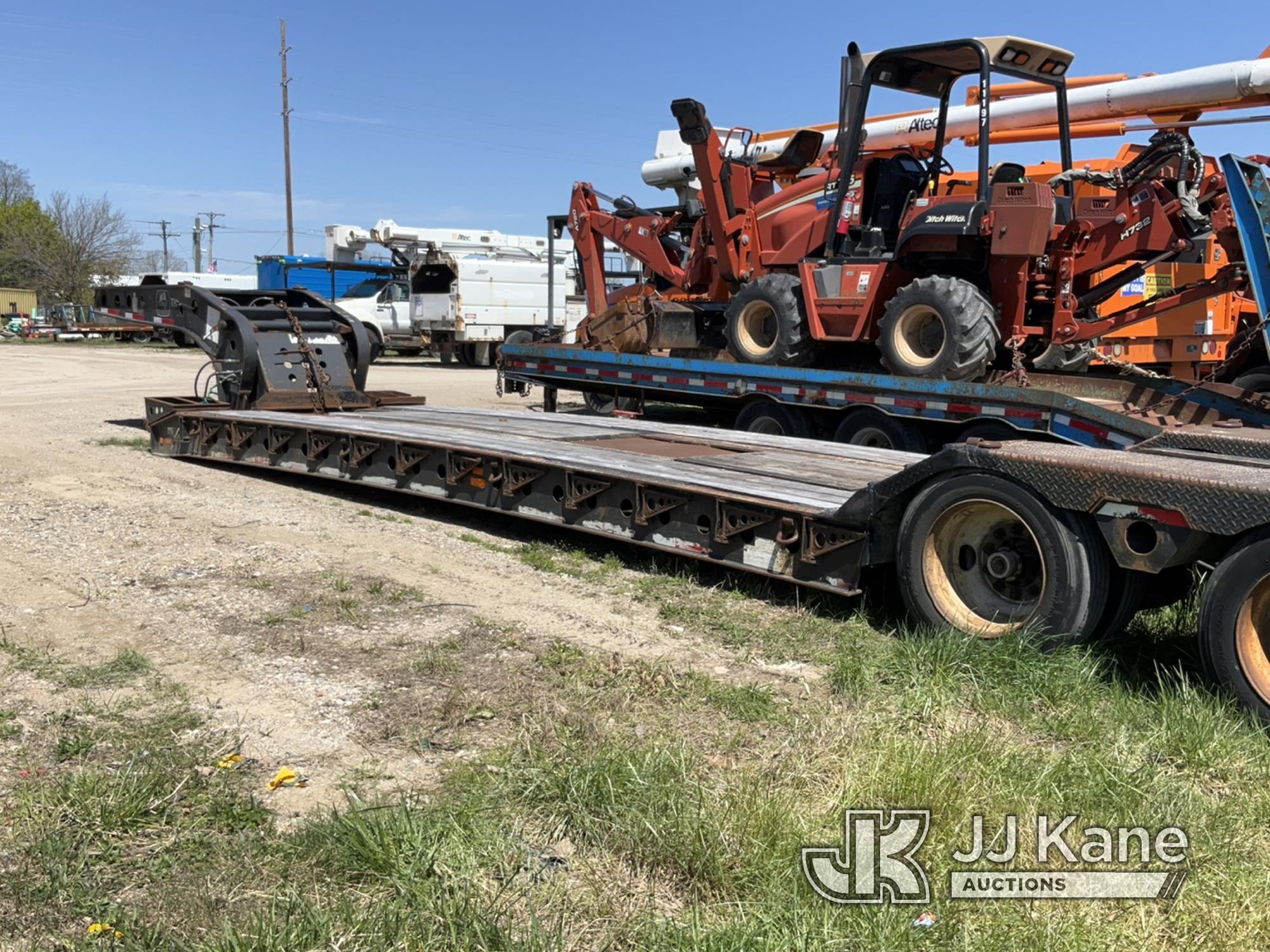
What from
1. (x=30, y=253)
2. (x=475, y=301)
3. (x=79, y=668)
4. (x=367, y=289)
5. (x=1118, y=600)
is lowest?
(x=79, y=668)

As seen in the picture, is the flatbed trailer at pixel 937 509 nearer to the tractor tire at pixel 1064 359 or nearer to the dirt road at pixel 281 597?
the dirt road at pixel 281 597

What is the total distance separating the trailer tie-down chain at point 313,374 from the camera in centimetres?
1102

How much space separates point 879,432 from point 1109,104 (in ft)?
14.5

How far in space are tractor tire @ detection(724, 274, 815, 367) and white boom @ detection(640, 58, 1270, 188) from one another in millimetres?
2211

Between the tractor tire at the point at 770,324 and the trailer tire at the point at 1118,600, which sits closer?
the trailer tire at the point at 1118,600

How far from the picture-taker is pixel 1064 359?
9109mm

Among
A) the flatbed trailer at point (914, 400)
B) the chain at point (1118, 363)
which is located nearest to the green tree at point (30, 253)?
the flatbed trailer at point (914, 400)

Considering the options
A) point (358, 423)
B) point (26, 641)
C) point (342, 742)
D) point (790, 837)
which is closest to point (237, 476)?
point (358, 423)

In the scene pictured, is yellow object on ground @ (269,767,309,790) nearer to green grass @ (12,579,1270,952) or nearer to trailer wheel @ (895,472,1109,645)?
green grass @ (12,579,1270,952)

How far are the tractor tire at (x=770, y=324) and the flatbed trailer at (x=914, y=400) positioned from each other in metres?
0.27

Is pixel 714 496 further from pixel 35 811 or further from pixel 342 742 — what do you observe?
pixel 35 811

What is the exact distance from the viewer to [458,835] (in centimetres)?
329

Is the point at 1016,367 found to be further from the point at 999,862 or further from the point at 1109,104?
the point at 999,862

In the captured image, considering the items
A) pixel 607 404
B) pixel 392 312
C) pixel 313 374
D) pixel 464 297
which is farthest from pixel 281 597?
pixel 392 312
